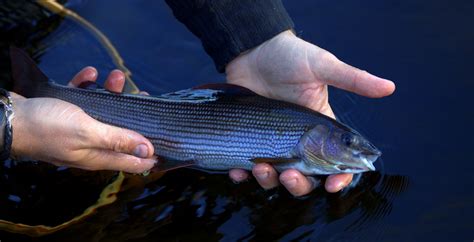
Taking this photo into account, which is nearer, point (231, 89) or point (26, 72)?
point (231, 89)

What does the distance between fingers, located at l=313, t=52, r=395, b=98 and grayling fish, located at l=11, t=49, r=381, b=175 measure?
311 mm

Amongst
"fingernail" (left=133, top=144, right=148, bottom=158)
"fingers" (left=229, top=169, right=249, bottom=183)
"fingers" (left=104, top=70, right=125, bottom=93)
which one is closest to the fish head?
"fingers" (left=229, top=169, right=249, bottom=183)

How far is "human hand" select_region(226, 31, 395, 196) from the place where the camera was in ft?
13.7

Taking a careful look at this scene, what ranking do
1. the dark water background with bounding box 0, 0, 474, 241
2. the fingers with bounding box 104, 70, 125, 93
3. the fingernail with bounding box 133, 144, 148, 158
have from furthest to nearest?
1. the fingers with bounding box 104, 70, 125, 93
2. the dark water background with bounding box 0, 0, 474, 241
3. the fingernail with bounding box 133, 144, 148, 158

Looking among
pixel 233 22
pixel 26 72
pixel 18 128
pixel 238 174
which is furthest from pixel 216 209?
pixel 26 72

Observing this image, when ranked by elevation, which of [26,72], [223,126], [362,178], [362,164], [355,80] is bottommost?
[362,178]

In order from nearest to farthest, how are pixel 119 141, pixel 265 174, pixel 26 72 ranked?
pixel 119 141 < pixel 265 174 < pixel 26 72

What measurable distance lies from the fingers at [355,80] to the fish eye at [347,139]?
307 mm

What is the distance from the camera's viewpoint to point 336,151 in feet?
14.1

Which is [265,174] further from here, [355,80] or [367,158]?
[355,80]

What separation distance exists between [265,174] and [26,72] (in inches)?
80.6

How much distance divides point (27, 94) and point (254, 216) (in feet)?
6.65

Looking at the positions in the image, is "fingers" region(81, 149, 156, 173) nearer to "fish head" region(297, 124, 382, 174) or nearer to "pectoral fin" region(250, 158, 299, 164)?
"pectoral fin" region(250, 158, 299, 164)

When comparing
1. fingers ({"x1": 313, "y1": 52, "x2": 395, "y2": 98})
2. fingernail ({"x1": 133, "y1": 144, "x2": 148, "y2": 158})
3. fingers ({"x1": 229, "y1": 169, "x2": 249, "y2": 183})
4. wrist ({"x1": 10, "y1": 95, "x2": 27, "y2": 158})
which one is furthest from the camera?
fingers ({"x1": 229, "y1": 169, "x2": 249, "y2": 183})
